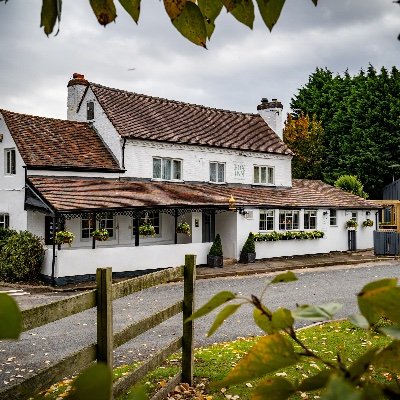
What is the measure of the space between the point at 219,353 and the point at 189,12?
7.51m

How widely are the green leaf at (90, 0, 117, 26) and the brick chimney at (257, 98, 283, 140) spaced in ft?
101

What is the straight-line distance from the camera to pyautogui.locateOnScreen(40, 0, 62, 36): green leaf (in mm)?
1111

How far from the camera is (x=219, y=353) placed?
8.14m

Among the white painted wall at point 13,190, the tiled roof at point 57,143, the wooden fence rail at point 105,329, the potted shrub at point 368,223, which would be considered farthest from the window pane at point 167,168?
the wooden fence rail at point 105,329

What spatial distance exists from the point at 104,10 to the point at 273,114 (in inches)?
1232

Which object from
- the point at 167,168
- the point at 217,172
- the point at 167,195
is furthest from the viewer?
the point at 217,172

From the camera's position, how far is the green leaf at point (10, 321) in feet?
2.03

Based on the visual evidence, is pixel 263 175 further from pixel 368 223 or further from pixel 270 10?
pixel 270 10

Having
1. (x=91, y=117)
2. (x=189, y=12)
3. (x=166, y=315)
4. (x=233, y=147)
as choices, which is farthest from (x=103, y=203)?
(x=189, y=12)

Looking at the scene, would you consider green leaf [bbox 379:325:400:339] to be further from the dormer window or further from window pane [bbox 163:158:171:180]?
the dormer window

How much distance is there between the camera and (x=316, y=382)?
78 centimetres

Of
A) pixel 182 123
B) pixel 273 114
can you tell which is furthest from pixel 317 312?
pixel 273 114

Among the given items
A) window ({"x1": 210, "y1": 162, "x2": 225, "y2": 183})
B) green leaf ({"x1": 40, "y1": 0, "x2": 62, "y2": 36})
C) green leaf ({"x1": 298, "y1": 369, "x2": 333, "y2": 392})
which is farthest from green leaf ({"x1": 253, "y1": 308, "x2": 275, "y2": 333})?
window ({"x1": 210, "y1": 162, "x2": 225, "y2": 183})

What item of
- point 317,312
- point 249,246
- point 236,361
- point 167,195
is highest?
point 167,195
